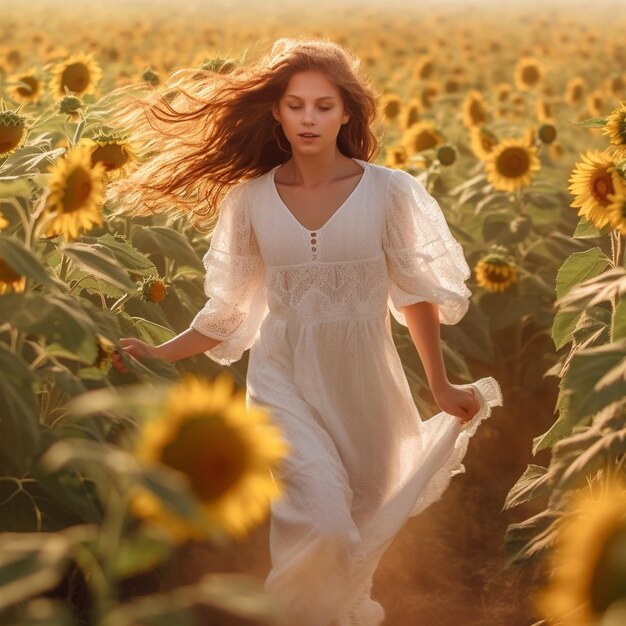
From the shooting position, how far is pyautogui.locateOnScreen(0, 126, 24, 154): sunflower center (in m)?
A: 3.16

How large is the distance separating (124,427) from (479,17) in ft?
77.1

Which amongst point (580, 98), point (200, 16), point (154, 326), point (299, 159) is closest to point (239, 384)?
point (154, 326)

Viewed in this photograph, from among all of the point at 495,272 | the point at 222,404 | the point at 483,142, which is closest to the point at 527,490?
the point at 222,404

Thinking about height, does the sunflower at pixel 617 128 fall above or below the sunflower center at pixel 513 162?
above

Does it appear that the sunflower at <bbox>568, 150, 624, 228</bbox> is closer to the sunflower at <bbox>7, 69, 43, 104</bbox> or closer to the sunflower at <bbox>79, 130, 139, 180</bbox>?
the sunflower at <bbox>79, 130, 139, 180</bbox>

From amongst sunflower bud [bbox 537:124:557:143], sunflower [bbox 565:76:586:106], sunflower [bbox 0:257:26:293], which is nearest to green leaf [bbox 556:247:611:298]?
sunflower [bbox 0:257:26:293]

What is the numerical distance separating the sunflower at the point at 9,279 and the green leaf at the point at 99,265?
17 cm

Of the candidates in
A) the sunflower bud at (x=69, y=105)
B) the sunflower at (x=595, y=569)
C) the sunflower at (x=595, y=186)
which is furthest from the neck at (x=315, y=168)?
the sunflower at (x=595, y=569)

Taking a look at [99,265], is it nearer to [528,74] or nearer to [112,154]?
[112,154]

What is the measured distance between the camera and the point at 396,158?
590cm

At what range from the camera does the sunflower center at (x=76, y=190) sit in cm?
251

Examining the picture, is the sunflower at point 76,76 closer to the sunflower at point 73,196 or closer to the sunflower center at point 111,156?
the sunflower center at point 111,156

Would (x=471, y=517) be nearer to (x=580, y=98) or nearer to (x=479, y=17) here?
(x=580, y=98)

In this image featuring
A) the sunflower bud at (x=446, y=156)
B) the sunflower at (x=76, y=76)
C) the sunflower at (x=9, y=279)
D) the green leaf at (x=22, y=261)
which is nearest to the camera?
the green leaf at (x=22, y=261)
